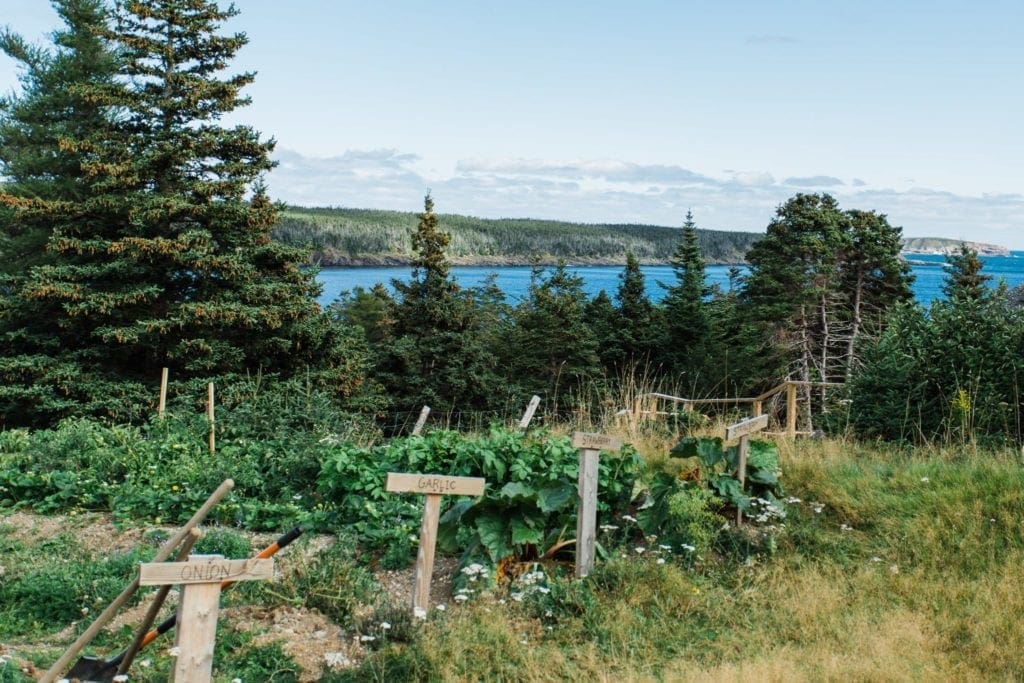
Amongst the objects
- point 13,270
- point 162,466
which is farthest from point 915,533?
point 13,270

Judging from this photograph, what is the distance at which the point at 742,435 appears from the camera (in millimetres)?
6746

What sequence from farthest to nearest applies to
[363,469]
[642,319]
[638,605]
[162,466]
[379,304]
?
[379,304] → [642,319] → [162,466] → [363,469] → [638,605]

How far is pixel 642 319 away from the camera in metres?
43.0

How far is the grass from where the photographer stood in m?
4.64

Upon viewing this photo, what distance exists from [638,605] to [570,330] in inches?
1254

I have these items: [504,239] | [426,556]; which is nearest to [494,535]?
[426,556]

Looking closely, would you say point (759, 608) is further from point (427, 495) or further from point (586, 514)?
point (427, 495)

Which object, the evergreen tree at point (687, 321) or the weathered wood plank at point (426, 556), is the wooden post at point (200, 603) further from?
the evergreen tree at point (687, 321)

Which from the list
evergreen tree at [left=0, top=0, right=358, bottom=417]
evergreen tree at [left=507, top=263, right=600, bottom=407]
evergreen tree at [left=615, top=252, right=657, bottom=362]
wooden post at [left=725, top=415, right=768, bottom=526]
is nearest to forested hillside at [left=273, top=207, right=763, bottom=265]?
evergreen tree at [left=615, top=252, right=657, bottom=362]

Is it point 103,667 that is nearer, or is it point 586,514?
point 103,667

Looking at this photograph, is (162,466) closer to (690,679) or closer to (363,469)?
(363,469)

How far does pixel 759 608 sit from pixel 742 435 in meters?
1.58

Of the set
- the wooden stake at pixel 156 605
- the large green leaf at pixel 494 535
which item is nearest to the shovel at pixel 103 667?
the wooden stake at pixel 156 605

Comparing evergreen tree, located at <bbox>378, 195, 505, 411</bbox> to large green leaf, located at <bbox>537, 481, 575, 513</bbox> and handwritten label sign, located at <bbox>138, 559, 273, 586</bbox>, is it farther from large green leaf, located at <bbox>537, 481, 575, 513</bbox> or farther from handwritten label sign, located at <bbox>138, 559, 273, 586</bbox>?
handwritten label sign, located at <bbox>138, 559, 273, 586</bbox>
